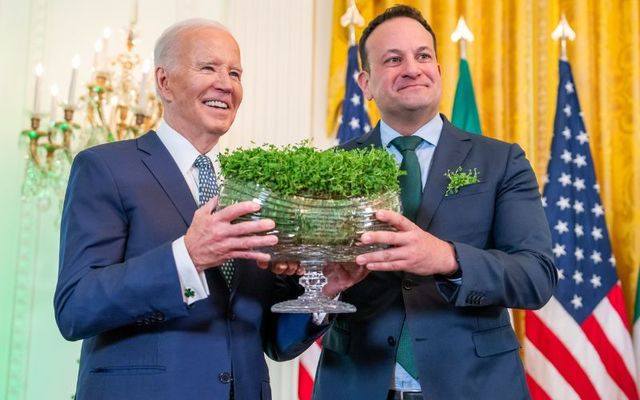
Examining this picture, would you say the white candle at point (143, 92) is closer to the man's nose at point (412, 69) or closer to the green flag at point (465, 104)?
the green flag at point (465, 104)

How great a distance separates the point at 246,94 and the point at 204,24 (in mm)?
2716

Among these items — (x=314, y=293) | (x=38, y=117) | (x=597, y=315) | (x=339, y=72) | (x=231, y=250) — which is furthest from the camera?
(x=339, y=72)

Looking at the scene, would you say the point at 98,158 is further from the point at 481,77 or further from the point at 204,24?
the point at 481,77

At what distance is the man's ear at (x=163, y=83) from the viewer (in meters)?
2.28

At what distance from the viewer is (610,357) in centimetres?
487

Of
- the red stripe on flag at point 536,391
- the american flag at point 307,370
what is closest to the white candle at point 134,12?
the american flag at point 307,370

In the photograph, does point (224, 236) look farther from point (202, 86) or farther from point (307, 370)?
point (307, 370)

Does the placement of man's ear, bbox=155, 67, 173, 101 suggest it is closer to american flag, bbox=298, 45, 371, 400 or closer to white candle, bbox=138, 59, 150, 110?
white candle, bbox=138, 59, 150, 110

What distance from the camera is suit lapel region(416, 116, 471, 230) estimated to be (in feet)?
7.32

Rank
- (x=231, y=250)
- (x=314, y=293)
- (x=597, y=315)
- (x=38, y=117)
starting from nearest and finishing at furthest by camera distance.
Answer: (x=231, y=250)
(x=314, y=293)
(x=38, y=117)
(x=597, y=315)

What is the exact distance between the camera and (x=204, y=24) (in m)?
2.27

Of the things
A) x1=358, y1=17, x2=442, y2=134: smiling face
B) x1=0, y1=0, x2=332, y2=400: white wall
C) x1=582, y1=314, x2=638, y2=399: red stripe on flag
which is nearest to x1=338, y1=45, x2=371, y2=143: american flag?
x1=0, y1=0, x2=332, y2=400: white wall

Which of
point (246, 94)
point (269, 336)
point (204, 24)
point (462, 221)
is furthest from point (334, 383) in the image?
point (246, 94)

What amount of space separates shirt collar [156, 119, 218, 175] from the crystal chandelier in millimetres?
2517
